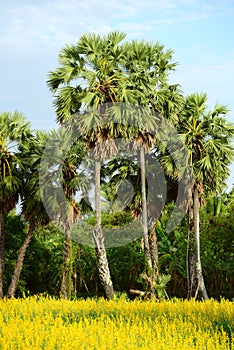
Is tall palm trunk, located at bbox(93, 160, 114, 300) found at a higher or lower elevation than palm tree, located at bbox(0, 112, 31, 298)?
lower

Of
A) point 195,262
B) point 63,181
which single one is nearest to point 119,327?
point 63,181

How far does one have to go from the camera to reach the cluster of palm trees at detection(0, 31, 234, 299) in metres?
26.3

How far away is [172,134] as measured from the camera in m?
29.4

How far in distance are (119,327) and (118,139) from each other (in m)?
14.0

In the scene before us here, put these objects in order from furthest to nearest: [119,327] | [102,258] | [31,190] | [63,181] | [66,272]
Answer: [31,190]
[63,181]
[66,272]
[102,258]
[119,327]

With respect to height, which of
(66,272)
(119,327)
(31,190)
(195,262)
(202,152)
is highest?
(202,152)

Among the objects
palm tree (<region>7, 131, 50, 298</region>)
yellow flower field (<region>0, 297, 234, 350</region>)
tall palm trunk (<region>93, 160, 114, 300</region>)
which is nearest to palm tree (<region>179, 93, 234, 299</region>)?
tall palm trunk (<region>93, 160, 114, 300</region>)

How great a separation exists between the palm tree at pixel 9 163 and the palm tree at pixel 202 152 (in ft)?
25.3

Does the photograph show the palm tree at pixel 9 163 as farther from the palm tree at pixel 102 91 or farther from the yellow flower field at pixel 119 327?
the yellow flower field at pixel 119 327

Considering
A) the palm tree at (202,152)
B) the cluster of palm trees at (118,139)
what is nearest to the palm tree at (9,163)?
the cluster of palm trees at (118,139)

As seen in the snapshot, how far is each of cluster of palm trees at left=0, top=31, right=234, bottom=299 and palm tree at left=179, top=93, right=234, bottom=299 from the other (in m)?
0.05

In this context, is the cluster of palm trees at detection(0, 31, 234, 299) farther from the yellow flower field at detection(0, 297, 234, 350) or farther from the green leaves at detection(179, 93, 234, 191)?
the yellow flower field at detection(0, 297, 234, 350)

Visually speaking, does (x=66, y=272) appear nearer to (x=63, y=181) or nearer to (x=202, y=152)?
(x=63, y=181)

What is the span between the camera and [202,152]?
29.7 meters
